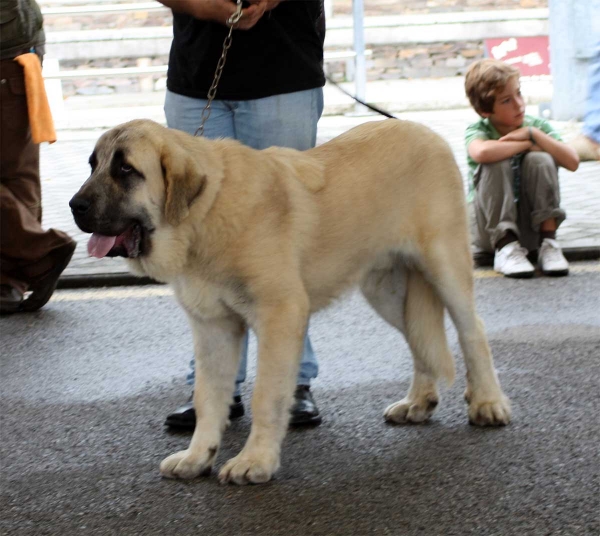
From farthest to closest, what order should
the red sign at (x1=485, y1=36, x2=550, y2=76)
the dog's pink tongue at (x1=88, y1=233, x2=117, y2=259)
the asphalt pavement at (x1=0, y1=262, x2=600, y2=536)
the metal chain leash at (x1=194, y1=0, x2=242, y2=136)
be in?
the red sign at (x1=485, y1=36, x2=550, y2=76), the metal chain leash at (x1=194, y1=0, x2=242, y2=136), the dog's pink tongue at (x1=88, y1=233, x2=117, y2=259), the asphalt pavement at (x1=0, y1=262, x2=600, y2=536)

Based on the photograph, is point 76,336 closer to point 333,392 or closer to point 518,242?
point 333,392

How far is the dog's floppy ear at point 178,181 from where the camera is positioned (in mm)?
3494

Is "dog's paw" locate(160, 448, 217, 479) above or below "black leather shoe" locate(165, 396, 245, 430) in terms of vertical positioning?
above

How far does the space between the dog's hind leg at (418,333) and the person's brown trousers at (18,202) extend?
275 cm

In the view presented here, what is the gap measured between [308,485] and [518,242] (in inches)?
146

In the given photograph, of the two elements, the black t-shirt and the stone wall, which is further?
the stone wall

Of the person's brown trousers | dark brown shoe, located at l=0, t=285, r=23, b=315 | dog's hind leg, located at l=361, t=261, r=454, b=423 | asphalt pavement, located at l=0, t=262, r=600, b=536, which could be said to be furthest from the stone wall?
dog's hind leg, located at l=361, t=261, r=454, b=423

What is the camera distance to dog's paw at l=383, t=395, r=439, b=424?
4281 millimetres

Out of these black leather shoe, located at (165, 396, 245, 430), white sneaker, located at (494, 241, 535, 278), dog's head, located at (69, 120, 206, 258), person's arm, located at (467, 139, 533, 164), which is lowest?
white sneaker, located at (494, 241, 535, 278)

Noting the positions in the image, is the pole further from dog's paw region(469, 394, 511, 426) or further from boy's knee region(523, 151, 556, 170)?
dog's paw region(469, 394, 511, 426)

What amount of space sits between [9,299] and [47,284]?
0.25m

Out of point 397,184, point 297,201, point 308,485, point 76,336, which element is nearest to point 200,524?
point 308,485

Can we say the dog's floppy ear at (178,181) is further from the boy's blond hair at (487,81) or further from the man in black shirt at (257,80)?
the boy's blond hair at (487,81)

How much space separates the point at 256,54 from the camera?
13.8 ft
